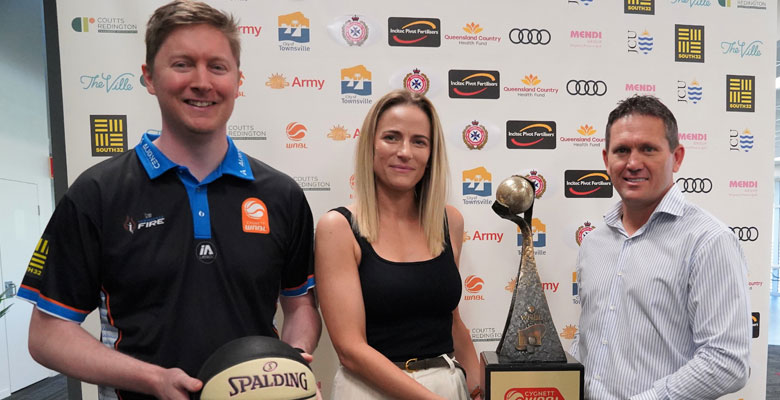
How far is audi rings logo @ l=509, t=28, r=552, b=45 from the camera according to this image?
1992 mm

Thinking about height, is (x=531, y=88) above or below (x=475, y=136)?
above

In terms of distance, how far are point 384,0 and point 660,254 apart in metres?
1.44

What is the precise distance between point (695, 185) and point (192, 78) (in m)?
2.20

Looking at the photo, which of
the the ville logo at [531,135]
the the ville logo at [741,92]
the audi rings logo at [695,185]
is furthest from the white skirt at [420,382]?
the the ville logo at [741,92]

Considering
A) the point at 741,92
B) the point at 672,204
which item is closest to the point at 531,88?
the point at 672,204

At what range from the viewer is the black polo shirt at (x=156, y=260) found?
41.5 inches

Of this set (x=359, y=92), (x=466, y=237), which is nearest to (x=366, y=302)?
(x=466, y=237)

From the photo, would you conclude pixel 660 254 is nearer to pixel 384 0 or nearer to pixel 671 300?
pixel 671 300

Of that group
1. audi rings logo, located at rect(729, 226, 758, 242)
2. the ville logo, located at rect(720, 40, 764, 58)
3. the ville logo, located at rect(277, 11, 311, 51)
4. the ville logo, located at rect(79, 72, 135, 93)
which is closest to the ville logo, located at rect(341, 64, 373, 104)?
the ville logo, located at rect(277, 11, 311, 51)

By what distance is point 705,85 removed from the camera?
2090 mm

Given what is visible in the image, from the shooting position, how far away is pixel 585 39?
2.03 m

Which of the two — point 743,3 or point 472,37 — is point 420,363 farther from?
point 743,3

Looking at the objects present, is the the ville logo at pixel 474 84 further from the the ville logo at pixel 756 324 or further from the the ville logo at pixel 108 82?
the the ville logo at pixel 756 324

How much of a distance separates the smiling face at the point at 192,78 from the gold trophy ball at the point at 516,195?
875 millimetres
